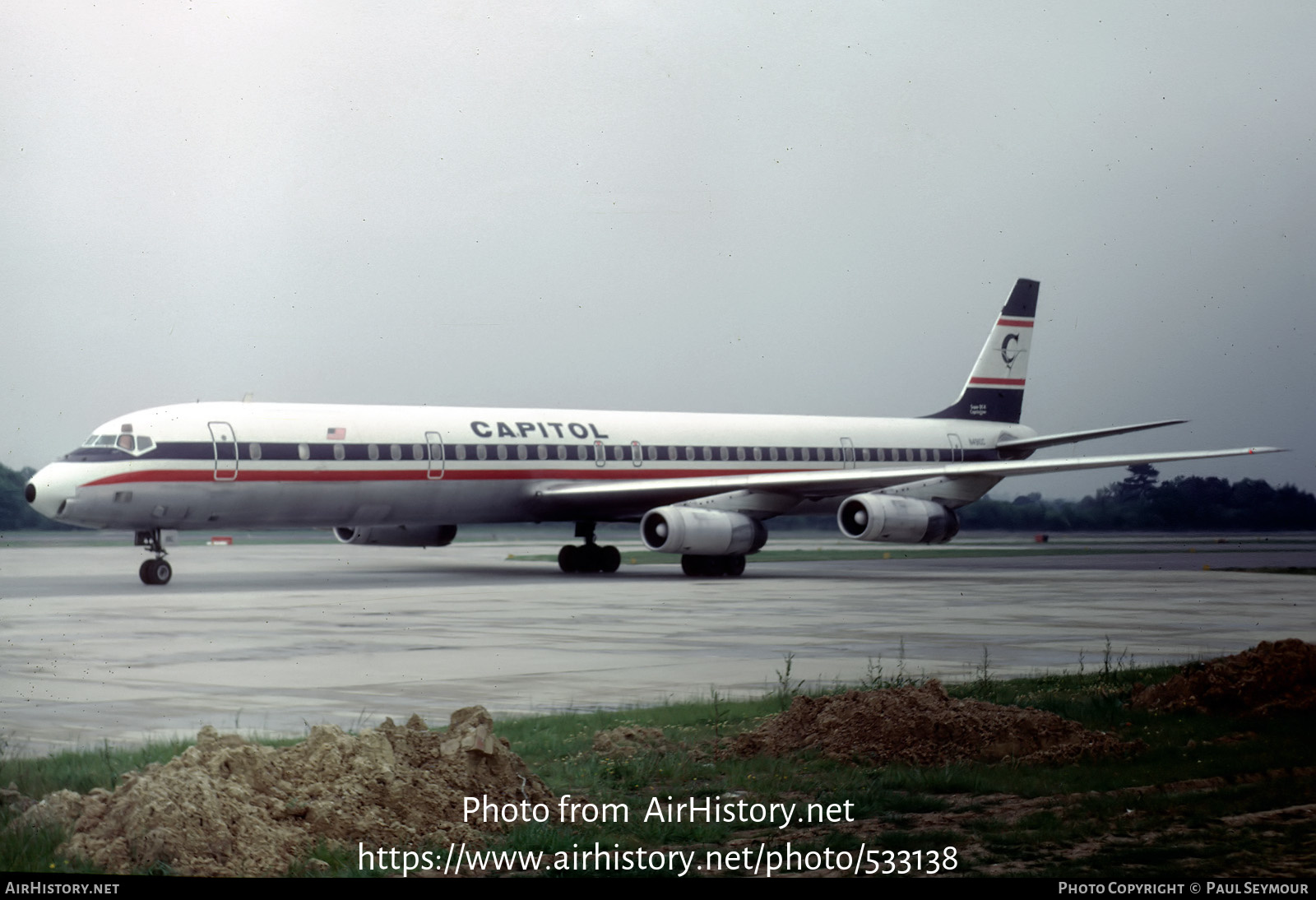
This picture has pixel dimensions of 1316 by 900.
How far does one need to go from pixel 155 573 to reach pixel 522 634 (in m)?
11.4

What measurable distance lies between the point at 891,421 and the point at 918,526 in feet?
26.8

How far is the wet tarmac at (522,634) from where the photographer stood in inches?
425

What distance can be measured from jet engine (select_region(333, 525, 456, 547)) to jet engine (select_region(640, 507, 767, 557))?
17.8 ft

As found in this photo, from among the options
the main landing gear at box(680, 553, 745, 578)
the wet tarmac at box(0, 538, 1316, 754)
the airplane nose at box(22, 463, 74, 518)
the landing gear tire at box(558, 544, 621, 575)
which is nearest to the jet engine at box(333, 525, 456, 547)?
the wet tarmac at box(0, 538, 1316, 754)

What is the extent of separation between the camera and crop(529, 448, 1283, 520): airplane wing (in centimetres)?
3002

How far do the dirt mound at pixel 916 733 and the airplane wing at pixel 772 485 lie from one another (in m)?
20.5

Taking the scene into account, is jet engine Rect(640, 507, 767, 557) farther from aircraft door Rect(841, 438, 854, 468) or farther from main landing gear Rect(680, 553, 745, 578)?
aircraft door Rect(841, 438, 854, 468)

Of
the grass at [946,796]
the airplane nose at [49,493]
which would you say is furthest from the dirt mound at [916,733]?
the airplane nose at [49,493]

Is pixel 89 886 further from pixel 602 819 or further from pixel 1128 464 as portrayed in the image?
pixel 1128 464

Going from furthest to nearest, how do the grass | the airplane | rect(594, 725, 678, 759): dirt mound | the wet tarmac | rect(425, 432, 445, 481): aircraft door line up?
1. rect(425, 432, 445, 481): aircraft door
2. the airplane
3. the wet tarmac
4. rect(594, 725, 678, 759): dirt mound
5. the grass

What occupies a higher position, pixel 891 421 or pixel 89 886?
pixel 891 421

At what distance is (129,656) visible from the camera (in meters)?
13.6

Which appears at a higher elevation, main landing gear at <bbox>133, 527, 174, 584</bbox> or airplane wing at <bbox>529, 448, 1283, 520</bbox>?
airplane wing at <bbox>529, 448, 1283, 520</bbox>

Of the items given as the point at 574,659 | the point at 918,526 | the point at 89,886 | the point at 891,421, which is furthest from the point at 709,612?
the point at 891,421
